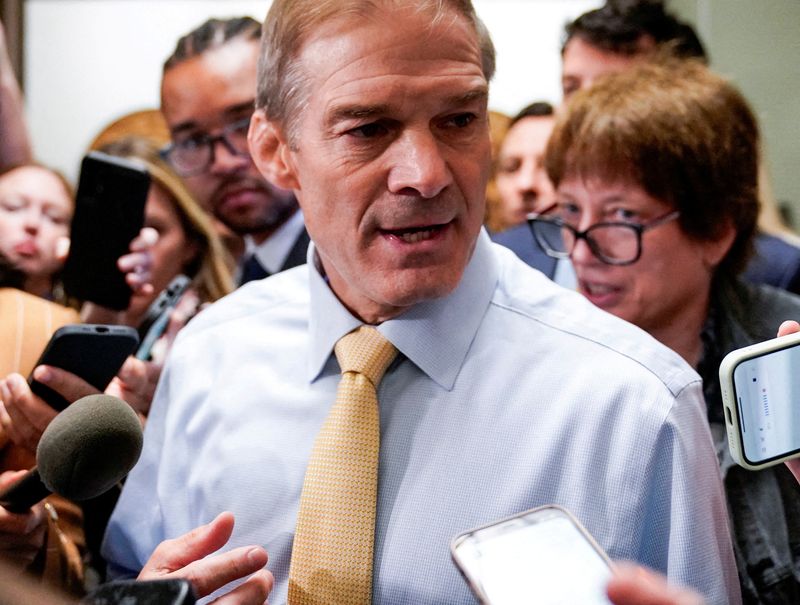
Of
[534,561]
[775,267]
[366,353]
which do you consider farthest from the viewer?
[775,267]

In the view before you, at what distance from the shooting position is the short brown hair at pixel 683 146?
1439 mm

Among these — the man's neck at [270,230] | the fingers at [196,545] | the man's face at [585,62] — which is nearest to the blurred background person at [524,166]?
the man's face at [585,62]

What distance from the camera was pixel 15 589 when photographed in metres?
0.47

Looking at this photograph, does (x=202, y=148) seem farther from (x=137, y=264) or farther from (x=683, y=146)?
(x=683, y=146)

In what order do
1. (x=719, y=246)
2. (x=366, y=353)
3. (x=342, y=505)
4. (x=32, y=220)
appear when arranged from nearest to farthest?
(x=342, y=505) → (x=366, y=353) → (x=719, y=246) → (x=32, y=220)

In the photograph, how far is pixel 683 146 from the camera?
1.43m

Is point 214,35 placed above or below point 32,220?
above

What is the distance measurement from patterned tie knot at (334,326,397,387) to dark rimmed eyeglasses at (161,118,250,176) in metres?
0.91

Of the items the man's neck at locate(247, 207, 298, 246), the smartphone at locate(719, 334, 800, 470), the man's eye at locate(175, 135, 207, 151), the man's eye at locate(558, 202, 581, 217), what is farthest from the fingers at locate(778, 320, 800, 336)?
the man's eye at locate(175, 135, 207, 151)

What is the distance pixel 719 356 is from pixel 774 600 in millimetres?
345

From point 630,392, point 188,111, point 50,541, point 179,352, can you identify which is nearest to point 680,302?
point 630,392

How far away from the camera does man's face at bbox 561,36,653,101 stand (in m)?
2.03

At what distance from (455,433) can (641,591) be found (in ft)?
1.42

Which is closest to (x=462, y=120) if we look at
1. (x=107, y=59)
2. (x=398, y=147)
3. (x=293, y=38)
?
(x=398, y=147)
